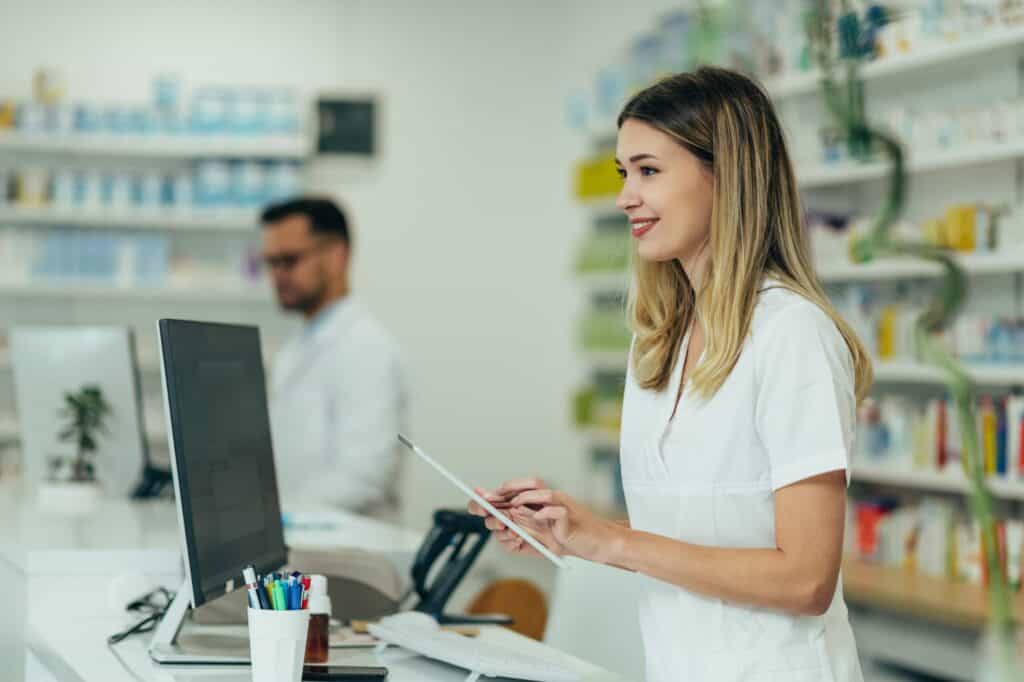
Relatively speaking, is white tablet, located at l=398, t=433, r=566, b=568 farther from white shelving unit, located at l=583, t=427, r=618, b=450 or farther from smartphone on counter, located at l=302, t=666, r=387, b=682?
white shelving unit, located at l=583, t=427, r=618, b=450

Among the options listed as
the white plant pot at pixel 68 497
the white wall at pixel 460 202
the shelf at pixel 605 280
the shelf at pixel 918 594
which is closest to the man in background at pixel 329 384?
the white plant pot at pixel 68 497

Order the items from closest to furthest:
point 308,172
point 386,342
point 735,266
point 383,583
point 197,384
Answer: point 735,266 < point 197,384 < point 383,583 < point 386,342 < point 308,172

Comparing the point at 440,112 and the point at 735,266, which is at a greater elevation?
the point at 440,112

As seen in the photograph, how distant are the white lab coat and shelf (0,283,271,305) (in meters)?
2.48

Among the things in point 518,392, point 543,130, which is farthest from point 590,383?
point 543,130

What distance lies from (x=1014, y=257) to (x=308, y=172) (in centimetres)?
402

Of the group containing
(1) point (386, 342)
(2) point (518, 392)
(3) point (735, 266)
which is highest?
(3) point (735, 266)

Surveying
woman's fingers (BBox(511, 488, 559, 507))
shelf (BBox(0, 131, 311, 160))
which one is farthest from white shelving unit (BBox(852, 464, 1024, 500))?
shelf (BBox(0, 131, 311, 160))

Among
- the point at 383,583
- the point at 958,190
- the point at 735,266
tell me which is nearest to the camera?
the point at 735,266

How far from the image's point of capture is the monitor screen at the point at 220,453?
1701 millimetres

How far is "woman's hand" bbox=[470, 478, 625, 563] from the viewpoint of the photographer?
60.3 inches

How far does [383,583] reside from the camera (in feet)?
7.52

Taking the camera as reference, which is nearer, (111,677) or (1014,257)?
(111,677)

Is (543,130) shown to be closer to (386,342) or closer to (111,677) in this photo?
(386,342)
